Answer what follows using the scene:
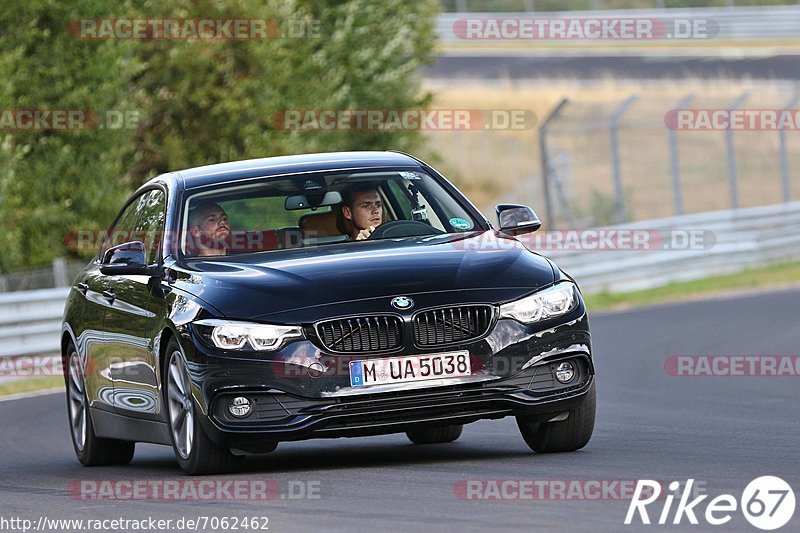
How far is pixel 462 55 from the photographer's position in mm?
56188

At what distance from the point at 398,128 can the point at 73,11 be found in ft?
28.5

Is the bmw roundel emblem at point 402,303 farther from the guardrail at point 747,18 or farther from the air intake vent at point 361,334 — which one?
the guardrail at point 747,18

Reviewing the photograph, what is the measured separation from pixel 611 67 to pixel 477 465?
40.8m

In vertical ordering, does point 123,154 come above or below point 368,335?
below

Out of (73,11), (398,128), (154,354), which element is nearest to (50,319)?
(73,11)

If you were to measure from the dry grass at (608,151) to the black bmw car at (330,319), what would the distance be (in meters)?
22.9

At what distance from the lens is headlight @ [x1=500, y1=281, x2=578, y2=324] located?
859 cm

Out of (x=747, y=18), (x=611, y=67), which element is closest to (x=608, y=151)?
(x=611, y=67)

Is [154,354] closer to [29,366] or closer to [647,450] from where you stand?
[647,450]

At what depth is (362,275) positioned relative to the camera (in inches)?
340

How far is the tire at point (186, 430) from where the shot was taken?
8641mm
